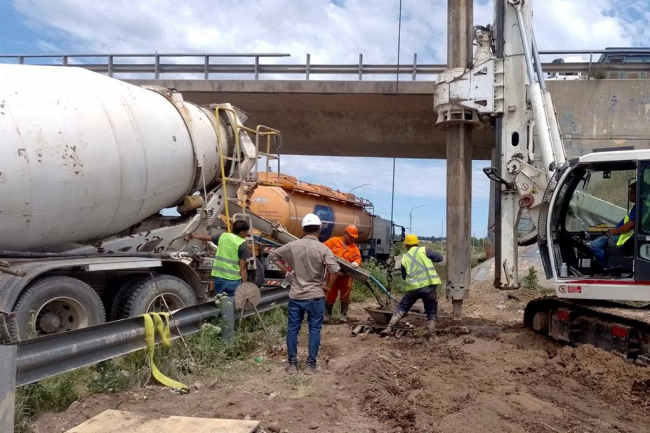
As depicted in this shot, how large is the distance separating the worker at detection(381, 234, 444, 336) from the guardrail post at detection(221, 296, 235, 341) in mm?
2370

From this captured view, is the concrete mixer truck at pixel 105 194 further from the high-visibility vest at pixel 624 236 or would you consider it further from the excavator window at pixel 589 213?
the high-visibility vest at pixel 624 236

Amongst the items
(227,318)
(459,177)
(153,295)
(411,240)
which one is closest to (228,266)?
(227,318)

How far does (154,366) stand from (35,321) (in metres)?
1.17

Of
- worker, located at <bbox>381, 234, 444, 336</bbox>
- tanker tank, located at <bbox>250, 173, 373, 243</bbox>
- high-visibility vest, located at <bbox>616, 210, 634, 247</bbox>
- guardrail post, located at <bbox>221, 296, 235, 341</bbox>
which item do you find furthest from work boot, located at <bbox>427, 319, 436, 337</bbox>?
tanker tank, located at <bbox>250, 173, 373, 243</bbox>

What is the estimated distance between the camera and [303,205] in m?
14.6

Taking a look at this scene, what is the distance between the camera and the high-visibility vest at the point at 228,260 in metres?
Answer: 7.57

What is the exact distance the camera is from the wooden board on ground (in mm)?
4199

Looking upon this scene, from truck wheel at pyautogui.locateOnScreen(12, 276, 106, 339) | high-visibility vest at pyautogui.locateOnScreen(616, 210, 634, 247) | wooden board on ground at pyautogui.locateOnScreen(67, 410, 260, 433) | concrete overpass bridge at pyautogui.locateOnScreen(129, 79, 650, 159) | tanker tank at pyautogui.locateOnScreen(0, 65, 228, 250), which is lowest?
wooden board on ground at pyautogui.locateOnScreen(67, 410, 260, 433)

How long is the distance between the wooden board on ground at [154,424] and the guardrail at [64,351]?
19.4 inches

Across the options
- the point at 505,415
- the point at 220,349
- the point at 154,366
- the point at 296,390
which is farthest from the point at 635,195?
the point at 154,366

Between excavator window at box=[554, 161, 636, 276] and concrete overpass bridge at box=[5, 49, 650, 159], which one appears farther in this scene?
concrete overpass bridge at box=[5, 49, 650, 159]

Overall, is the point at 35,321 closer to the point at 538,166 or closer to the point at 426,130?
the point at 538,166

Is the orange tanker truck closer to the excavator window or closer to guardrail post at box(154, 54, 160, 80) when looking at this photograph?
the excavator window

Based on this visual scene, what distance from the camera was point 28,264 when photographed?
19.5 ft
